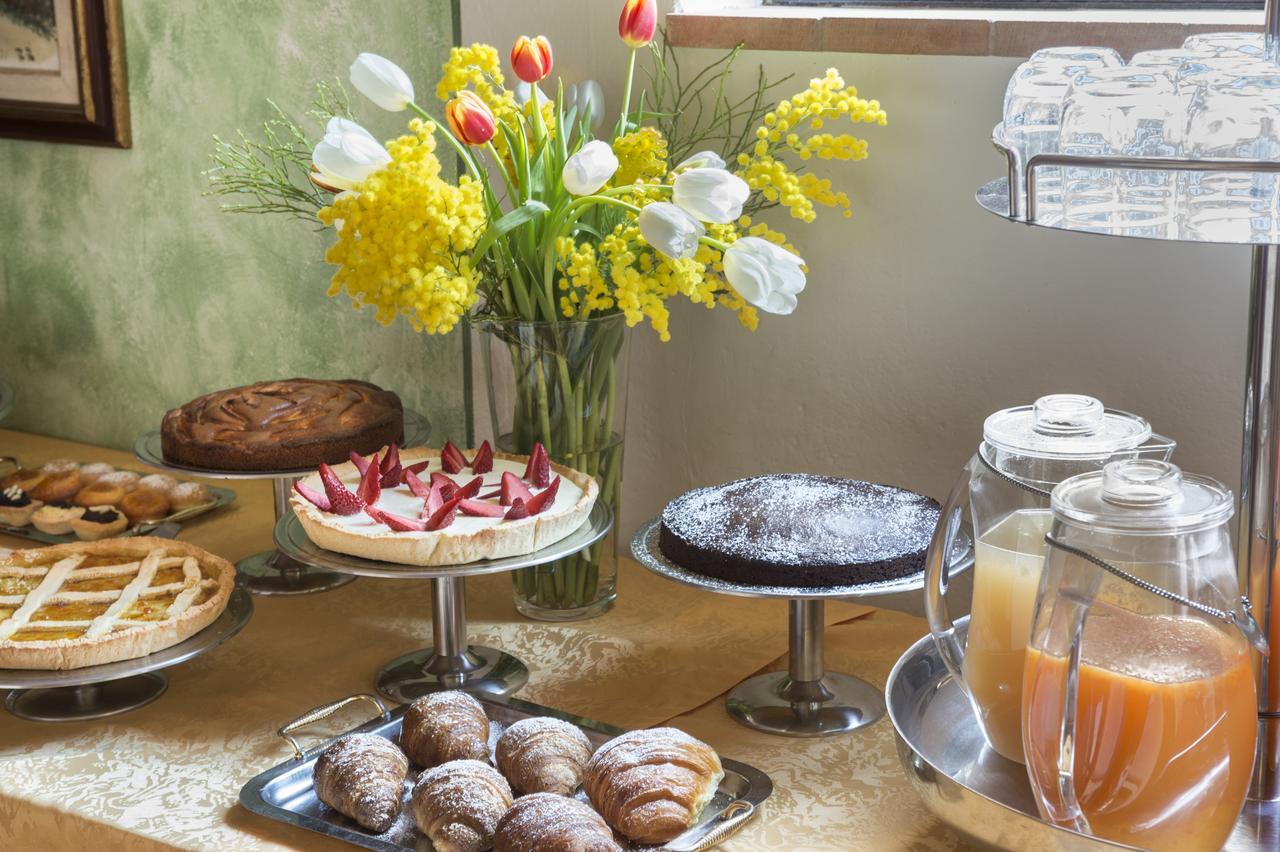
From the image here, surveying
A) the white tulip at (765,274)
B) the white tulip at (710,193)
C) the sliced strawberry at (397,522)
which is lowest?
the sliced strawberry at (397,522)

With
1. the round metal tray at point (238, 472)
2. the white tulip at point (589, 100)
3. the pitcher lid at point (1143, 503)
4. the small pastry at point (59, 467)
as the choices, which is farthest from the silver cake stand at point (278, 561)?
the pitcher lid at point (1143, 503)

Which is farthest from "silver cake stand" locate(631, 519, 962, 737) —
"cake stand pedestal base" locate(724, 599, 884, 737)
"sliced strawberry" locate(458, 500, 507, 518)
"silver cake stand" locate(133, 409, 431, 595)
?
"silver cake stand" locate(133, 409, 431, 595)

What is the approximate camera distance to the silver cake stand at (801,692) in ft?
3.68

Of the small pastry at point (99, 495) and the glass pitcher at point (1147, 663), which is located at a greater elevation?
the glass pitcher at point (1147, 663)

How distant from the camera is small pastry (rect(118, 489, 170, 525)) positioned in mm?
1615

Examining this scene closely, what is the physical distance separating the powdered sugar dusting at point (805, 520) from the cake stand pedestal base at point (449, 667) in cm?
20

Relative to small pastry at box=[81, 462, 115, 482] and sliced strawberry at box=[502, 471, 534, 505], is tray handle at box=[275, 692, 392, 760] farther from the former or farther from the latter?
small pastry at box=[81, 462, 115, 482]

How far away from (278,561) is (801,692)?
2.02 feet

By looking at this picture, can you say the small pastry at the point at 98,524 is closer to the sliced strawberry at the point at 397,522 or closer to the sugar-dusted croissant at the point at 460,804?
the sliced strawberry at the point at 397,522

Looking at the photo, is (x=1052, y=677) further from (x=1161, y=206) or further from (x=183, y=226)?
(x=183, y=226)

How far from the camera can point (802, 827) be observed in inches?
38.7

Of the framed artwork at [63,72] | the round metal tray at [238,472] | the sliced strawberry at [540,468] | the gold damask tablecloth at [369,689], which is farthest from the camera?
the framed artwork at [63,72]

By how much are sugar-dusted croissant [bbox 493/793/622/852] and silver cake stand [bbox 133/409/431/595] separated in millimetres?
583

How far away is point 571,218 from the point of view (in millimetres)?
1188
